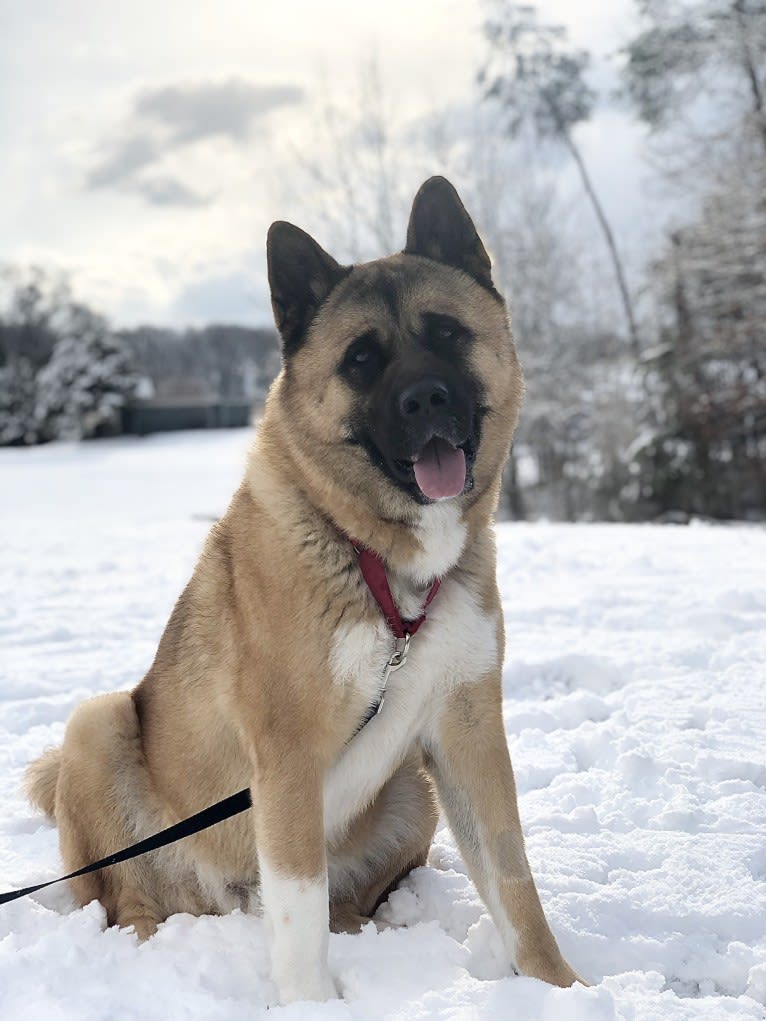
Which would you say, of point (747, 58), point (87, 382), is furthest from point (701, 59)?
point (87, 382)

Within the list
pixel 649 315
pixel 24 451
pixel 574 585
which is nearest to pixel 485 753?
pixel 574 585

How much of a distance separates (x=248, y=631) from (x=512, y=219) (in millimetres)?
21010

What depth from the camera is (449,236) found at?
9.14 ft

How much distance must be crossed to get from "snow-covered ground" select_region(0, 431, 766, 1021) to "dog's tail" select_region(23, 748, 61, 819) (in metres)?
0.10

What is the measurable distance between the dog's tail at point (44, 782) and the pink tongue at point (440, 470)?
64.3 inches

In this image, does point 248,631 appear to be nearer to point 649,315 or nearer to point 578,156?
point 649,315

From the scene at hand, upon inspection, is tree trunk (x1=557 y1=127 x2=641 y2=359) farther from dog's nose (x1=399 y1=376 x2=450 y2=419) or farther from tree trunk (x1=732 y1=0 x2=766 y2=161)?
dog's nose (x1=399 y1=376 x2=450 y2=419)

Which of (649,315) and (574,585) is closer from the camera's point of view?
(574,585)

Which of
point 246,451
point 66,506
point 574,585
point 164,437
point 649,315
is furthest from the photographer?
point 164,437

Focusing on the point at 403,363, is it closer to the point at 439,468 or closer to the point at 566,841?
the point at 439,468

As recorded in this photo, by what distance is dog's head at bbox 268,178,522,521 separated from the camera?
2.38 metres

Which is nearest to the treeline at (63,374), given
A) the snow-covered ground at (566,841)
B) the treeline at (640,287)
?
the treeline at (640,287)

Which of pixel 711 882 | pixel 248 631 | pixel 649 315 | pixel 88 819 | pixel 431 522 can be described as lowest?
pixel 711 882

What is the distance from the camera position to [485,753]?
234 cm
